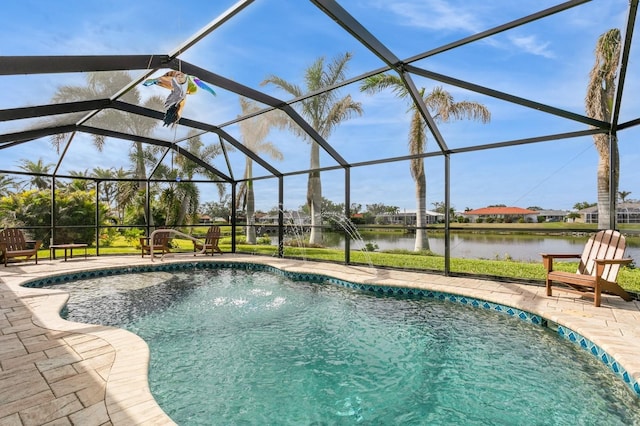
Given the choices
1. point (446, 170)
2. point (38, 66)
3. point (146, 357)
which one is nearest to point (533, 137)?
point (446, 170)

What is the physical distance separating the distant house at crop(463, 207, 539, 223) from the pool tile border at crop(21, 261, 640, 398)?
9.23 m

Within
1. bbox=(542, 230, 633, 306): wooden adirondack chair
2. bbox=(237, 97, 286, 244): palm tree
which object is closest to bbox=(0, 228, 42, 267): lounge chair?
bbox=(237, 97, 286, 244): palm tree

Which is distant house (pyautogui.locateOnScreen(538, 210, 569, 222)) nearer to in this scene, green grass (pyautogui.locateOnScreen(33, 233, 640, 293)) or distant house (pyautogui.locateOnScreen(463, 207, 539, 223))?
distant house (pyautogui.locateOnScreen(463, 207, 539, 223))

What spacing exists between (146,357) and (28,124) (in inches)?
260

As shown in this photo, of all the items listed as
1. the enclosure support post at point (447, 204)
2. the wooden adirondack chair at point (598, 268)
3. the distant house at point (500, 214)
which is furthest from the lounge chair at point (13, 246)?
the distant house at point (500, 214)

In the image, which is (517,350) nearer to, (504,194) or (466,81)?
(466,81)

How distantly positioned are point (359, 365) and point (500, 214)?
12928mm

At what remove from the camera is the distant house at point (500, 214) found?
13242mm

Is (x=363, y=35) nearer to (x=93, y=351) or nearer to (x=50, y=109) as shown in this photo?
(x=93, y=351)

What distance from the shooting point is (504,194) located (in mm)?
12914

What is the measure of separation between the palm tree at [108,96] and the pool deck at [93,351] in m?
3.37

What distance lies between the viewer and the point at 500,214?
13906 mm

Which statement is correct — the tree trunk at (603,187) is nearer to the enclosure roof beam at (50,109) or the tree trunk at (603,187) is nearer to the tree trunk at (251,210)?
the enclosure roof beam at (50,109)

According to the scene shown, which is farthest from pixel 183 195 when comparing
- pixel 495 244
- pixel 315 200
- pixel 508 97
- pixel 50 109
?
pixel 508 97
